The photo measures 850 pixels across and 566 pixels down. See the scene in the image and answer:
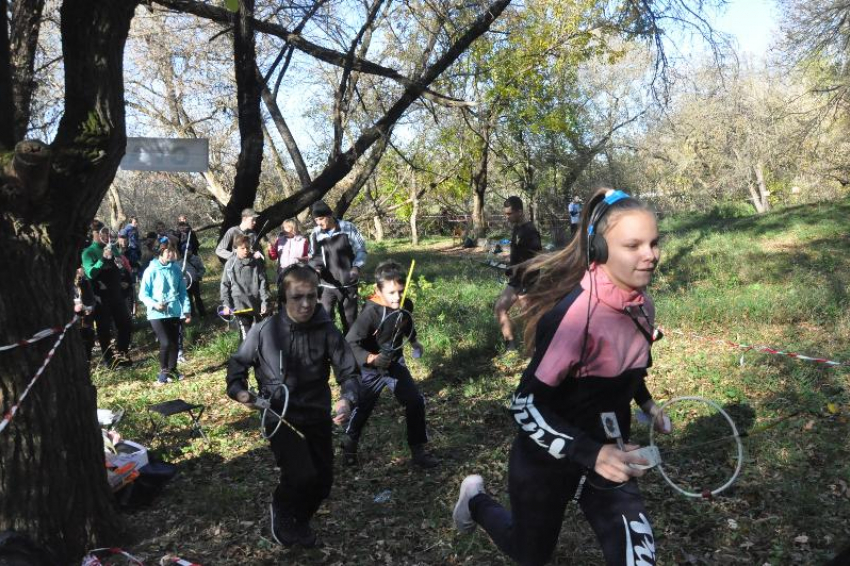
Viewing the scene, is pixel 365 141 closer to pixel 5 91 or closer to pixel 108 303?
pixel 108 303

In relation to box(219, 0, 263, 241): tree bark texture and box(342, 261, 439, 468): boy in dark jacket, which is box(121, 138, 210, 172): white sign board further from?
box(342, 261, 439, 468): boy in dark jacket

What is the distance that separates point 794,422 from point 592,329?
3773 mm

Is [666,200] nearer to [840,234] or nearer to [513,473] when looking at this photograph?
[840,234]

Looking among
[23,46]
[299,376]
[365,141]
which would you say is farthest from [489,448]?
[365,141]

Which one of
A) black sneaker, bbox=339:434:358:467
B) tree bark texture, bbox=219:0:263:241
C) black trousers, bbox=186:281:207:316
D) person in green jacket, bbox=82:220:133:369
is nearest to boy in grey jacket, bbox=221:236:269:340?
person in green jacket, bbox=82:220:133:369

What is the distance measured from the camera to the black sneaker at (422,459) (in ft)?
18.5

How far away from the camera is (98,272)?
944 cm

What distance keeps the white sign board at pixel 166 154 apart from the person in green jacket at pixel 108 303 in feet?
4.12

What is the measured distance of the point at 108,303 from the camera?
9695 millimetres

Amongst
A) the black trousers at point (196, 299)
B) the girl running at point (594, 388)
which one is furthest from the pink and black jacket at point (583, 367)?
the black trousers at point (196, 299)

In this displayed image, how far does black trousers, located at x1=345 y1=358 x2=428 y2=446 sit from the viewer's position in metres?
5.59

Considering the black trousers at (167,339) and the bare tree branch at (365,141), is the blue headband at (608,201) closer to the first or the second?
the black trousers at (167,339)

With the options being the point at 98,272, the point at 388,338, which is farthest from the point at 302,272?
the point at 98,272

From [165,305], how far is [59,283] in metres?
4.79
